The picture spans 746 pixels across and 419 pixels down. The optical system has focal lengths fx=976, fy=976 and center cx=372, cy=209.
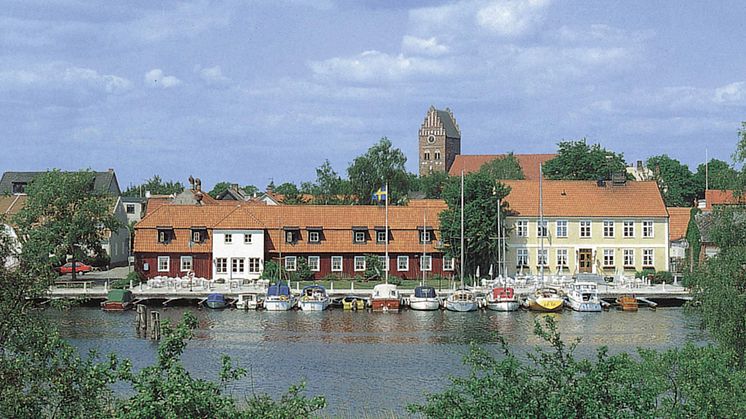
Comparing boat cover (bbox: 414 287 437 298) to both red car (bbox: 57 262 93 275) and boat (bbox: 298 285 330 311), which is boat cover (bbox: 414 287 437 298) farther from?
red car (bbox: 57 262 93 275)

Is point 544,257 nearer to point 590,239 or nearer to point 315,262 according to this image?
point 590,239

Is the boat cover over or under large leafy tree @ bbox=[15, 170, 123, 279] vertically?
under

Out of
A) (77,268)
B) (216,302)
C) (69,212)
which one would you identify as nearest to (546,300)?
(216,302)

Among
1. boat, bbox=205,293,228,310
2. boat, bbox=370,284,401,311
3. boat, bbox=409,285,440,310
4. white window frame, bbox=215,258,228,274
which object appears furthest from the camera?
white window frame, bbox=215,258,228,274

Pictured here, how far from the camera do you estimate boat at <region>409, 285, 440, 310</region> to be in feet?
194

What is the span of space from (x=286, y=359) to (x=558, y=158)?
201 ft

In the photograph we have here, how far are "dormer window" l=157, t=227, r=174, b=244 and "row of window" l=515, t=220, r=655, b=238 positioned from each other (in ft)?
84.1

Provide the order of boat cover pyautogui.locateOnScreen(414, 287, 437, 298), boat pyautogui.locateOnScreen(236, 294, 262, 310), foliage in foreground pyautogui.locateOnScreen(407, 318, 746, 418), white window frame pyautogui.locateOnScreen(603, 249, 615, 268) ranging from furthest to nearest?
white window frame pyautogui.locateOnScreen(603, 249, 615, 268) < boat cover pyautogui.locateOnScreen(414, 287, 437, 298) < boat pyautogui.locateOnScreen(236, 294, 262, 310) < foliage in foreground pyautogui.locateOnScreen(407, 318, 746, 418)

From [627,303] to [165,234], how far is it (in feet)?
107


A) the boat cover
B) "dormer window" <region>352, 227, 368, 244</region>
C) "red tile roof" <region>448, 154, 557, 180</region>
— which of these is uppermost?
"red tile roof" <region>448, 154, 557, 180</region>

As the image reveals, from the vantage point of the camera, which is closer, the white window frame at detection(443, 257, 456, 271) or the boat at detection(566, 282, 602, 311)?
the boat at detection(566, 282, 602, 311)

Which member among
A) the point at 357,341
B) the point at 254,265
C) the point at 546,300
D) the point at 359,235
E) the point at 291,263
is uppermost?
the point at 359,235

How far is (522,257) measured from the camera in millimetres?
73312

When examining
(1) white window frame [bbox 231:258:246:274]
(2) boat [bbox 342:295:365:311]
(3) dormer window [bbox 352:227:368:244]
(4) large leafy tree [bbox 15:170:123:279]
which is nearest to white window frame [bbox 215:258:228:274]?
(1) white window frame [bbox 231:258:246:274]
